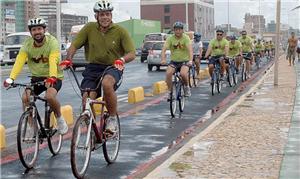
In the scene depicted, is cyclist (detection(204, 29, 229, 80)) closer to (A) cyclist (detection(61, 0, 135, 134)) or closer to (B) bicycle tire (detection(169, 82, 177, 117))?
(B) bicycle tire (detection(169, 82, 177, 117))

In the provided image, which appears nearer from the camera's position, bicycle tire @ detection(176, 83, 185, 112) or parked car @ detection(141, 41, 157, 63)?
bicycle tire @ detection(176, 83, 185, 112)

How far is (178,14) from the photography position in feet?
452

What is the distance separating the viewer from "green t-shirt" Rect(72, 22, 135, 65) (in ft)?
24.3

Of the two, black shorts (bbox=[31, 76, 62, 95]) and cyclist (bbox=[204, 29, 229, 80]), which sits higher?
cyclist (bbox=[204, 29, 229, 80])

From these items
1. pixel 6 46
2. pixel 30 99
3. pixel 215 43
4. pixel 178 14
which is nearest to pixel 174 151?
pixel 30 99

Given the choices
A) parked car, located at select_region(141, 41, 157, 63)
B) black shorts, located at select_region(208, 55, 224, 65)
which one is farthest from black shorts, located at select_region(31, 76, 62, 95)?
parked car, located at select_region(141, 41, 157, 63)

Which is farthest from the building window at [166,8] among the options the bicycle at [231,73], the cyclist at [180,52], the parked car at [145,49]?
the cyclist at [180,52]

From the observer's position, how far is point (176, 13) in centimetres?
13775

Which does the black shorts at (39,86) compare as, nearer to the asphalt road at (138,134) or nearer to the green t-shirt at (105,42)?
the green t-shirt at (105,42)

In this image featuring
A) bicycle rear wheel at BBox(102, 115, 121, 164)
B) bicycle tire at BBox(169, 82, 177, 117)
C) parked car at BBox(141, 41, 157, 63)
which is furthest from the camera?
parked car at BBox(141, 41, 157, 63)

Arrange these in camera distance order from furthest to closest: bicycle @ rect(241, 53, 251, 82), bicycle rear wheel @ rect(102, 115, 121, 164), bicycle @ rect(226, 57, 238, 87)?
bicycle @ rect(241, 53, 251, 82), bicycle @ rect(226, 57, 238, 87), bicycle rear wheel @ rect(102, 115, 121, 164)

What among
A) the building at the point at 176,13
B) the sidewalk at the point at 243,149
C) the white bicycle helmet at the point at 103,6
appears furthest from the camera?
the building at the point at 176,13

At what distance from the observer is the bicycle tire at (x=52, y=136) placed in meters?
7.76

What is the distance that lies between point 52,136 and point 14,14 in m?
63.1
